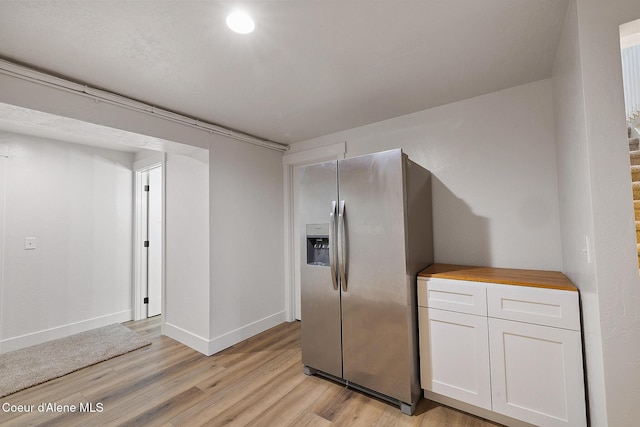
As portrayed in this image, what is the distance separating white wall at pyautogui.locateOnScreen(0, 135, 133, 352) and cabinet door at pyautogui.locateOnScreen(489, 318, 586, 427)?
14.3ft

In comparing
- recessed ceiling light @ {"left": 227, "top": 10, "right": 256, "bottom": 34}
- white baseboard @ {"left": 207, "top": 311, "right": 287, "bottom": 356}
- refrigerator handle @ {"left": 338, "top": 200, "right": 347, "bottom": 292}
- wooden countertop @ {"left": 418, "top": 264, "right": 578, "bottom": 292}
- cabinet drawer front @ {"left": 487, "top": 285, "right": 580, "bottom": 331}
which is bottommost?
white baseboard @ {"left": 207, "top": 311, "right": 287, "bottom": 356}

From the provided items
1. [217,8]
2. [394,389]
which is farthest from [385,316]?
[217,8]

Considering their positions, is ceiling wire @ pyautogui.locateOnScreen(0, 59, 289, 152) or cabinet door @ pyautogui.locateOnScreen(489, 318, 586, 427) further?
ceiling wire @ pyautogui.locateOnScreen(0, 59, 289, 152)

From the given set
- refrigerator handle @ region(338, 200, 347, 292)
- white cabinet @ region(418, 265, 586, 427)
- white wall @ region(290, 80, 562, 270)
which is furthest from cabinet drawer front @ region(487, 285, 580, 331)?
refrigerator handle @ region(338, 200, 347, 292)

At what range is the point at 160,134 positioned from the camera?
96.1 inches

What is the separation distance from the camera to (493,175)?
7.44 feet

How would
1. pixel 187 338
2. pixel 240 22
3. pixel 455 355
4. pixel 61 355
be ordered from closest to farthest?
pixel 240 22, pixel 455 355, pixel 61 355, pixel 187 338

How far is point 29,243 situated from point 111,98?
2.26m

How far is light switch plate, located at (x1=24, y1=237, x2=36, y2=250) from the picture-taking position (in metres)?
2.99

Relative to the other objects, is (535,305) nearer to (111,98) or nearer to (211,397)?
(211,397)

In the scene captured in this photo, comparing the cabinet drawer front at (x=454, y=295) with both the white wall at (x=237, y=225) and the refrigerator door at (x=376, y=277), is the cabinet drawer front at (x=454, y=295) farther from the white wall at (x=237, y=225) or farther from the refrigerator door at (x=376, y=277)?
the white wall at (x=237, y=225)

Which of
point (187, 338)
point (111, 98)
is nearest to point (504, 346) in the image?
point (187, 338)

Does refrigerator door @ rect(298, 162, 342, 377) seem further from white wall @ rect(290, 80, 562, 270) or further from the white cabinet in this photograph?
white wall @ rect(290, 80, 562, 270)

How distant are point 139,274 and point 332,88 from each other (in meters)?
3.64
